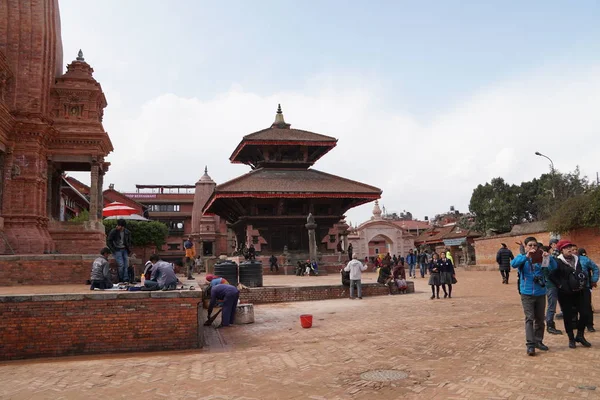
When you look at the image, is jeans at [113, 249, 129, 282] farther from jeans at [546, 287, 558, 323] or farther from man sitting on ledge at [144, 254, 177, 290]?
jeans at [546, 287, 558, 323]

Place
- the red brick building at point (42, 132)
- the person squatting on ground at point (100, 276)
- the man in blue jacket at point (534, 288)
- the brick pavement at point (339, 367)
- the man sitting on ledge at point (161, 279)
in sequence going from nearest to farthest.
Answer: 1. the brick pavement at point (339, 367)
2. the man in blue jacket at point (534, 288)
3. the man sitting on ledge at point (161, 279)
4. the person squatting on ground at point (100, 276)
5. the red brick building at point (42, 132)

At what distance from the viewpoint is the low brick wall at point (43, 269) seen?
12.1m

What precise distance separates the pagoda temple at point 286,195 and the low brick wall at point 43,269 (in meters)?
14.7

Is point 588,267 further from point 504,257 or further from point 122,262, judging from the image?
point 504,257

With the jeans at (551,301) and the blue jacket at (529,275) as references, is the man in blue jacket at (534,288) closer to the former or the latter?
the blue jacket at (529,275)

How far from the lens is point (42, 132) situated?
16891 mm

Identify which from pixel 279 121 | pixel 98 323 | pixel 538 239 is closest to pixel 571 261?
pixel 98 323

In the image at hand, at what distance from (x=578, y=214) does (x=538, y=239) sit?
5359 millimetres

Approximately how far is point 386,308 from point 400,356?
566 centimetres

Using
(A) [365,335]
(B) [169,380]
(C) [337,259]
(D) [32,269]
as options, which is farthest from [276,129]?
(B) [169,380]

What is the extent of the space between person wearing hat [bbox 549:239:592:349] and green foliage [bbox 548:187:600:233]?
19.4 m

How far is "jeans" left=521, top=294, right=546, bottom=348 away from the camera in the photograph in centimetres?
646

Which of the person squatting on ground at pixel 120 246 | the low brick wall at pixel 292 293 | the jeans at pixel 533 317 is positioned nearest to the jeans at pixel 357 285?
the low brick wall at pixel 292 293

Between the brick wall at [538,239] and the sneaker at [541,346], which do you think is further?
the brick wall at [538,239]
